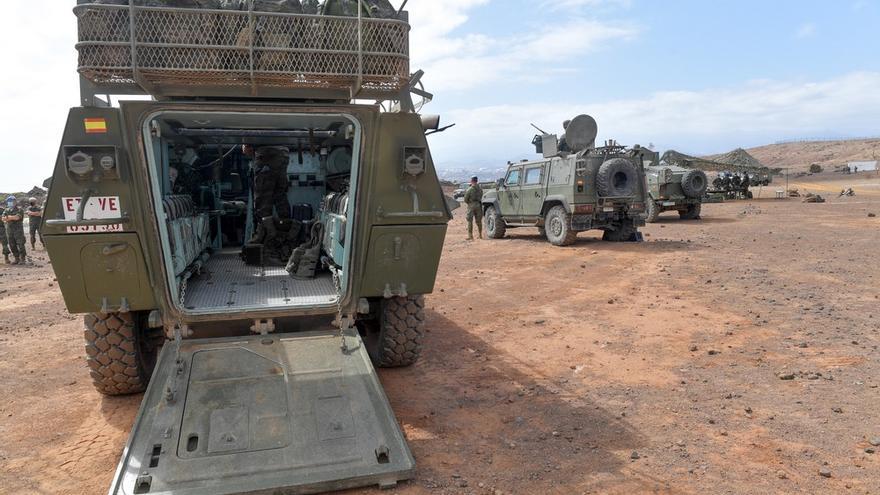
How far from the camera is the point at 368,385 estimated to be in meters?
3.65

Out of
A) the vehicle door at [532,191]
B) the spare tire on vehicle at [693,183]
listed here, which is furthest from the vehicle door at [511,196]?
the spare tire on vehicle at [693,183]

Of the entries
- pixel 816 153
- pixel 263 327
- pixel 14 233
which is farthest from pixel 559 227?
pixel 816 153

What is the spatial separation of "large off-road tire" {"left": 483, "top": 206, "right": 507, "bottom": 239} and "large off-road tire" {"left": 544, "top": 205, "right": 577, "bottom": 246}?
5.91ft

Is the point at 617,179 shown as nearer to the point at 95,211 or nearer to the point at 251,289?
the point at 251,289

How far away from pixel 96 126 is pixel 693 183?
15.8 metres

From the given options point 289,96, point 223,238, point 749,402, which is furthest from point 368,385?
point 223,238

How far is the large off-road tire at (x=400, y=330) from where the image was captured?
14.7ft

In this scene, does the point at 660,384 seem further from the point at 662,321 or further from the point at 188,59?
the point at 188,59

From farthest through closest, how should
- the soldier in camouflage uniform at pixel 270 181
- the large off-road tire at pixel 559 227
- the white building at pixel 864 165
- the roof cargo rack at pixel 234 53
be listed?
the white building at pixel 864 165, the large off-road tire at pixel 559 227, the soldier in camouflage uniform at pixel 270 181, the roof cargo rack at pixel 234 53

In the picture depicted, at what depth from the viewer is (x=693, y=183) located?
16438 mm

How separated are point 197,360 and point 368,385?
108 cm

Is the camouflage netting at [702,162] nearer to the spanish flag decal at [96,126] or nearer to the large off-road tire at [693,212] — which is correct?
the large off-road tire at [693,212]

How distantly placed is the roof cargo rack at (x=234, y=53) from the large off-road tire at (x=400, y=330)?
1.57 meters

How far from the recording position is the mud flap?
2922 mm
